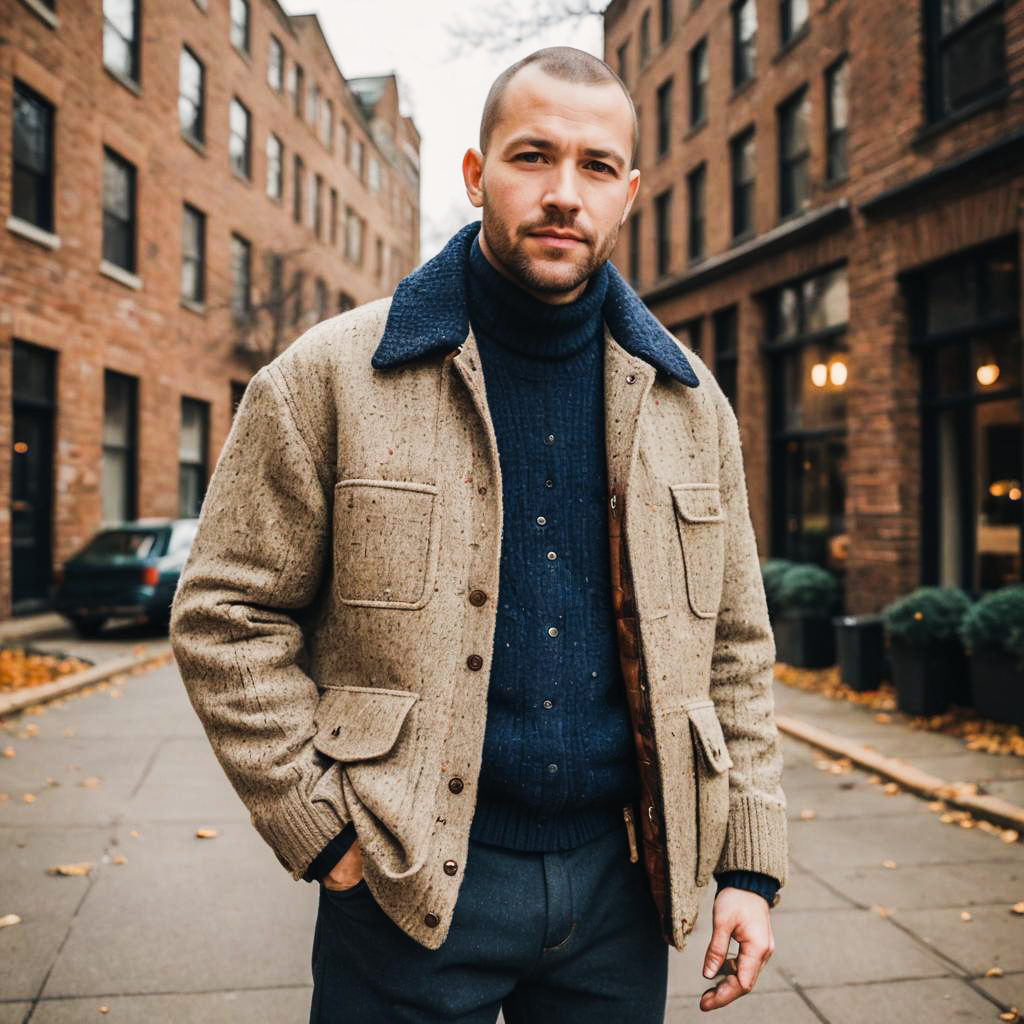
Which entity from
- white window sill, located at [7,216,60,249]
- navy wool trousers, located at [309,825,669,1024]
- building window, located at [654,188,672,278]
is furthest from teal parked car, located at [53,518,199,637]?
navy wool trousers, located at [309,825,669,1024]

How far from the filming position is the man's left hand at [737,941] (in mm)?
1786

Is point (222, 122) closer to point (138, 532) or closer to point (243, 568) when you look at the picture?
point (138, 532)

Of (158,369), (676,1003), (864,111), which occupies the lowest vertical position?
(676,1003)

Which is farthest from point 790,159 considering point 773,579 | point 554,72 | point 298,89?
point 298,89

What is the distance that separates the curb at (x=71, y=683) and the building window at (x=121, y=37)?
1075cm

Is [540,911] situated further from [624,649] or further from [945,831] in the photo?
[945,831]

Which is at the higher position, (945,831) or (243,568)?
(243,568)

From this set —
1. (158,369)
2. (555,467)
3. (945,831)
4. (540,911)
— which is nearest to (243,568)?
(555,467)

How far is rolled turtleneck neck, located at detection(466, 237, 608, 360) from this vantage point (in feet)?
6.16

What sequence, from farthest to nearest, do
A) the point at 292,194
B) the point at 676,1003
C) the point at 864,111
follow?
the point at 292,194 → the point at 864,111 → the point at 676,1003

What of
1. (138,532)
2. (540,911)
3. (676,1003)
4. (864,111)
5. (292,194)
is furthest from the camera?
(292,194)

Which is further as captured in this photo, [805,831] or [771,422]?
[771,422]

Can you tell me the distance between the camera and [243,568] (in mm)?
1759

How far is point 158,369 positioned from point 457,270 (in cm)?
1880
